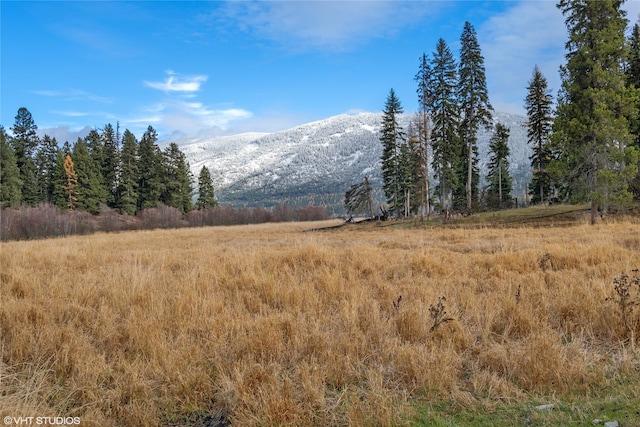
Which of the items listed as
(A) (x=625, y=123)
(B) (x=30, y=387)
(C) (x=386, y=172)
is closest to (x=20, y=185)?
(C) (x=386, y=172)

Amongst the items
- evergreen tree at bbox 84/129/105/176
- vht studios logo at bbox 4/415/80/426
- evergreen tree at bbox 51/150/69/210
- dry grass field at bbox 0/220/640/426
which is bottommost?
vht studios logo at bbox 4/415/80/426

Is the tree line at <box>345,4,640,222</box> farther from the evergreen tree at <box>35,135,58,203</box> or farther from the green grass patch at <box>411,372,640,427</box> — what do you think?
the evergreen tree at <box>35,135,58,203</box>

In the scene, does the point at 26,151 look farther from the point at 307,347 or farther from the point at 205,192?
the point at 307,347

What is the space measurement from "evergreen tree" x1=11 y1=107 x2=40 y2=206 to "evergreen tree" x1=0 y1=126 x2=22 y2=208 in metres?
4.81

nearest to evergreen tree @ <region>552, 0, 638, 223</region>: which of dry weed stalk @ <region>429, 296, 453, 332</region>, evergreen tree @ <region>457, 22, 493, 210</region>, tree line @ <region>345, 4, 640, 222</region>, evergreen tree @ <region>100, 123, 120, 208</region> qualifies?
tree line @ <region>345, 4, 640, 222</region>

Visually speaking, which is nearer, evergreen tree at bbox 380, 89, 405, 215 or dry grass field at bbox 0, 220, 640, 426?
dry grass field at bbox 0, 220, 640, 426

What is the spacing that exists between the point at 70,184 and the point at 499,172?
2255 inches

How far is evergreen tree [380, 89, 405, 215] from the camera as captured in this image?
40.5 metres

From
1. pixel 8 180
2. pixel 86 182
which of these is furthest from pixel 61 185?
pixel 8 180

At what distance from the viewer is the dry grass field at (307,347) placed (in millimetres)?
2867

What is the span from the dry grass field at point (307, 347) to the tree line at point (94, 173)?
49377mm

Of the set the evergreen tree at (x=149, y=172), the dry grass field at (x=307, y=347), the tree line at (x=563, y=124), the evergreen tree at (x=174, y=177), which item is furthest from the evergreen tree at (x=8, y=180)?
the dry grass field at (x=307, y=347)

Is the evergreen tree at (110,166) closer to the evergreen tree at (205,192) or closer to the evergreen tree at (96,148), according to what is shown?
the evergreen tree at (96,148)

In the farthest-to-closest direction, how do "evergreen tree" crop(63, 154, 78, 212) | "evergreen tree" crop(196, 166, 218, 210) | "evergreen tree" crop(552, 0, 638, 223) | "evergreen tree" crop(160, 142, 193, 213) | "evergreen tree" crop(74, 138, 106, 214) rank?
"evergreen tree" crop(196, 166, 218, 210), "evergreen tree" crop(160, 142, 193, 213), "evergreen tree" crop(74, 138, 106, 214), "evergreen tree" crop(63, 154, 78, 212), "evergreen tree" crop(552, 0, 638, 223)
